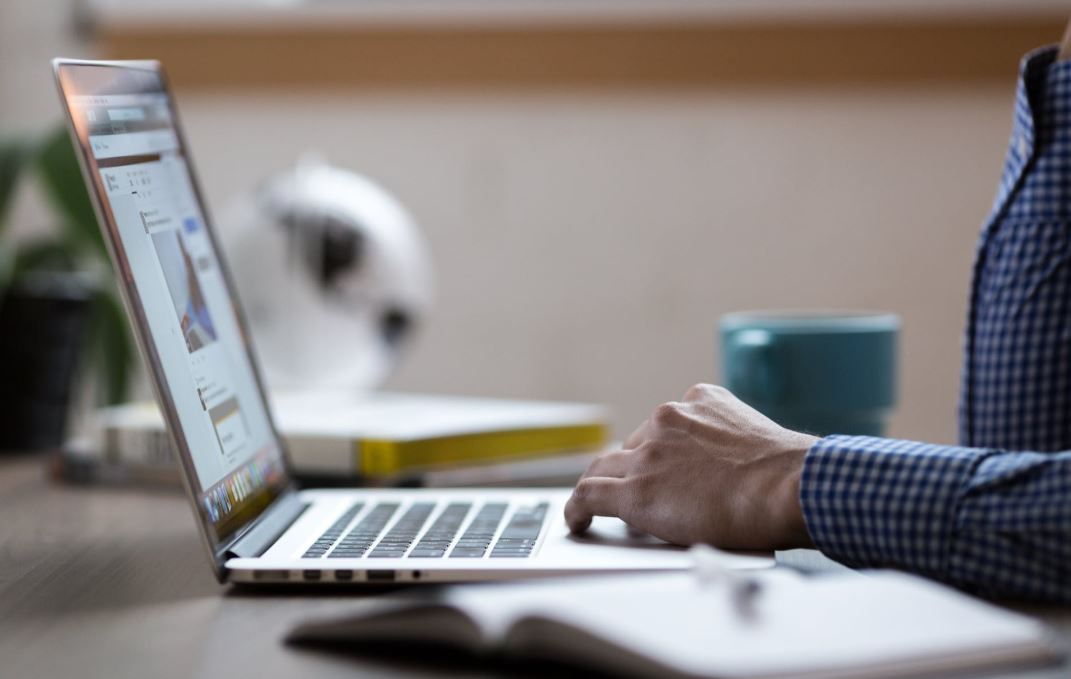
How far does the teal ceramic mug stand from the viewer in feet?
2.87

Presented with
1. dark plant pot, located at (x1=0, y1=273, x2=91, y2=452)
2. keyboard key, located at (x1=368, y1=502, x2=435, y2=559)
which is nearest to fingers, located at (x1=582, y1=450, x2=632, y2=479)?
keyboard key, located at (x1=368, y1=502, x2=435, y2=559)

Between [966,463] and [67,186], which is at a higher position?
[67,186]

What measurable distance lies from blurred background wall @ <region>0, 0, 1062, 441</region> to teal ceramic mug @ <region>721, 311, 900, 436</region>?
0.91 metres

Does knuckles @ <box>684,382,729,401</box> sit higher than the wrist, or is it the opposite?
knuckles @ <box>684,382,729,401</box>

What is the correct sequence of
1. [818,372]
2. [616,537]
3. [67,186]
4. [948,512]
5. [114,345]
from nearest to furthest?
[948,512], [616,537], [818,372], [67,186], [114,345]

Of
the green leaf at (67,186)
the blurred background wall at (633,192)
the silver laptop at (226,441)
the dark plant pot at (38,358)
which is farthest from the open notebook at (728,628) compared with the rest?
the blurred background wall at (633,192)

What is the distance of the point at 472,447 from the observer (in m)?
1.04

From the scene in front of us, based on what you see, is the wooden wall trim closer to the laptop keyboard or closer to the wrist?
the laptop keyboard

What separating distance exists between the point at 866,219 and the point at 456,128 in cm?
58

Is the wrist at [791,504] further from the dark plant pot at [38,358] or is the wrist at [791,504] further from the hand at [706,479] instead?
the dark plant pot at [38,358]

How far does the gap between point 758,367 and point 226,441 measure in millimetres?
368

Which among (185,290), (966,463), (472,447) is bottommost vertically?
(472,447)

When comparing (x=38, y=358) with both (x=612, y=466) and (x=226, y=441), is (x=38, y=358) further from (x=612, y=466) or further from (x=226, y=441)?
(x=612, y=466)

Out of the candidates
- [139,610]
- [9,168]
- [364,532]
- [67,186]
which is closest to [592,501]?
[364,532]
